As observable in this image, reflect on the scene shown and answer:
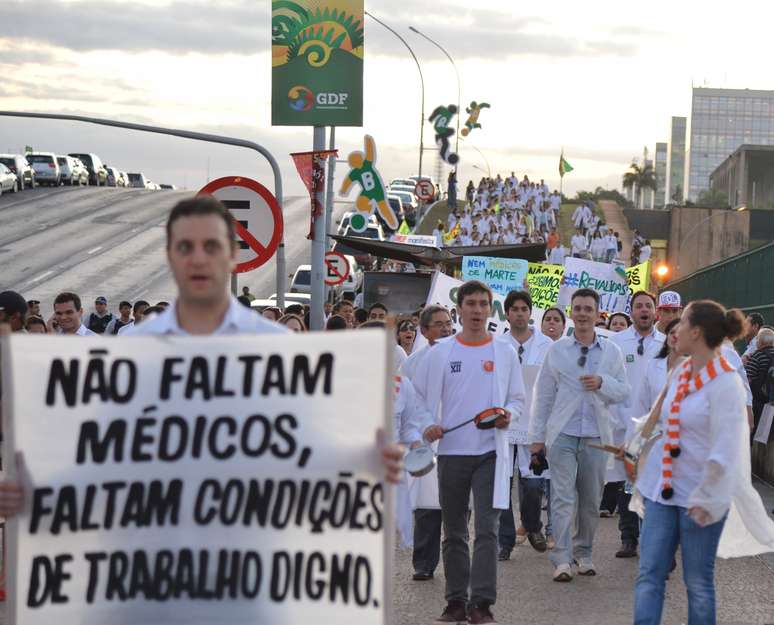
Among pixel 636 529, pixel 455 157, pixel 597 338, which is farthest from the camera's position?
pixel 455 157

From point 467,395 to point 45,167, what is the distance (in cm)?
6131

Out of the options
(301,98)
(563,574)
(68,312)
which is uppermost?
(301,98)

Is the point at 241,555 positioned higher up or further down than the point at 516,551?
higher up

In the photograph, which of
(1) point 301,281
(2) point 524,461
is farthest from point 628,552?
(1) point 301,281

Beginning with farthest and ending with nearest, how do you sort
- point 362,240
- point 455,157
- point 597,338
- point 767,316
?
point 455,157 < point 362,240 < point 767,316 < point 597,338

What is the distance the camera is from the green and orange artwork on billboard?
2506 centimetres

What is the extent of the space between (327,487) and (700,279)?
81.3ft

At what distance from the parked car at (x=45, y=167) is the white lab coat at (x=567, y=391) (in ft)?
193

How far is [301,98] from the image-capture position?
2577cm

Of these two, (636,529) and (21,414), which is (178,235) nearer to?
(21,414)

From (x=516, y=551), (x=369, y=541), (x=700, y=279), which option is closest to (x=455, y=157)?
(x=700, y=279)

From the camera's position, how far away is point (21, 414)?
4.70m

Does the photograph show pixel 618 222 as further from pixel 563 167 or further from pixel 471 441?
pixel 471 441

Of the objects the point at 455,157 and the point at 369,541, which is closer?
the point at 369,541
